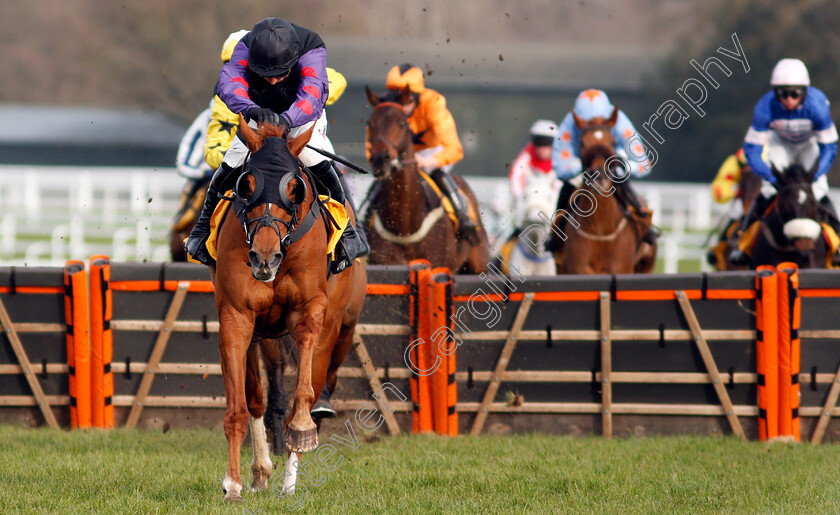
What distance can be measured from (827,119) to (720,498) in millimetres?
4536

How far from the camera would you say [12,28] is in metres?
53.5

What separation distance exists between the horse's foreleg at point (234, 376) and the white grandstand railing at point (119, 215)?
1126 cm

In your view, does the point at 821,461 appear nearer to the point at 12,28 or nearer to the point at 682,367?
the point at 682,367

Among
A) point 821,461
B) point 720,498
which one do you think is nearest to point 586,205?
point 821,461

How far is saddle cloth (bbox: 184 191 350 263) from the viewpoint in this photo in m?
5.46

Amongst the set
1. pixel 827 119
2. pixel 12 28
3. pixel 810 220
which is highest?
pixel 12 28

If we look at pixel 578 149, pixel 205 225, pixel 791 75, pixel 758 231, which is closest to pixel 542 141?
pixel 578 149

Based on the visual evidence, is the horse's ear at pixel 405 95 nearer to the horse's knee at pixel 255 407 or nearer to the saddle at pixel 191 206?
the saddle at pixel 191 206

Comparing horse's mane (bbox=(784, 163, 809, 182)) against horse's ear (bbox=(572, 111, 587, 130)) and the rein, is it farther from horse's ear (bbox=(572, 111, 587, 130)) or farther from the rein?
horse's ear (bbox=(572, 111, 587, 130))

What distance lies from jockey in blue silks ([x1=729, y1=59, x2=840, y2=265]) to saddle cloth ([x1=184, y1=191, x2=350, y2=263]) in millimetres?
4373

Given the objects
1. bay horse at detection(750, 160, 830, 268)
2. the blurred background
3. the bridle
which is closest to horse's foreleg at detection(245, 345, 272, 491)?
the bridle

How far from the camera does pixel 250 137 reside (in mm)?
5062

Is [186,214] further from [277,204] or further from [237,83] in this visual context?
[277,204]

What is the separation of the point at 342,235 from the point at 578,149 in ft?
12.6
